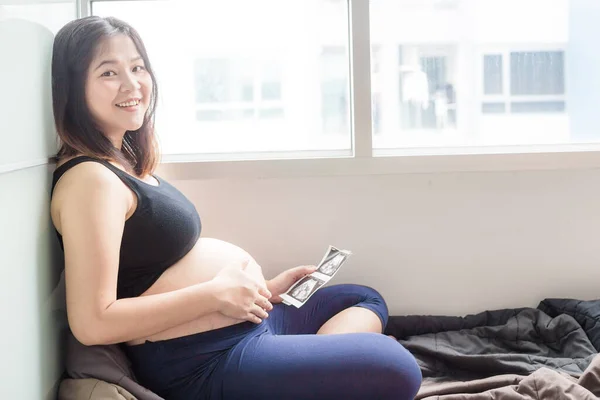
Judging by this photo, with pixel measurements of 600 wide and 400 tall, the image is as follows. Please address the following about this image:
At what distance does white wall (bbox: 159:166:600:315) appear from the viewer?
6.07 feet

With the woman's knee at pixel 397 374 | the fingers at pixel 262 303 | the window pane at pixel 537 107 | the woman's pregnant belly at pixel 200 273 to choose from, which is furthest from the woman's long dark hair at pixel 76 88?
the window pane at pixel 537 107

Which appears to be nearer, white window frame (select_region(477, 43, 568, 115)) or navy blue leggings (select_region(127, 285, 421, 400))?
navy blue leggings (select_region(127, 285, 421, 400))

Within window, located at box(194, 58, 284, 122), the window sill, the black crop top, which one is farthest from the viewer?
window, located at box(194, 58, 284, 122)

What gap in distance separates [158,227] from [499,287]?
43.1 inches

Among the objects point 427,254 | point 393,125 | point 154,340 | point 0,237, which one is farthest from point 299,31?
point 0,237

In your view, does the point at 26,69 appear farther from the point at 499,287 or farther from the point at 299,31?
the point at 499,287

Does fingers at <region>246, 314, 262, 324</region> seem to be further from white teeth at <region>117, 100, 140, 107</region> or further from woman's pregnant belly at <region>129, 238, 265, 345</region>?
white teeth at <region>117, 100, 140, 107</region>

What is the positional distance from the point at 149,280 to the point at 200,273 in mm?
114

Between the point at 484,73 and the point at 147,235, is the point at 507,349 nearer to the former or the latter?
the point at 484,73

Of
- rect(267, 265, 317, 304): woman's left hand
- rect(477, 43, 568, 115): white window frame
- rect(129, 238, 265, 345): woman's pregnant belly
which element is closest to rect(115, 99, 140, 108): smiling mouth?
rect(129, 238, 265, 345): woman's pregnant belly

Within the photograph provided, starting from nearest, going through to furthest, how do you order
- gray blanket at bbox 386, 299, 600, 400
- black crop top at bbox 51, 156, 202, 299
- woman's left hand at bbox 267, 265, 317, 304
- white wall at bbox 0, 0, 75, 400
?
white wall at bbox 0, 0, 75, 400 < black crop top at bbox 51, 156, 202, 299 < gray blanket at bbox 386, 299, 600, 400 < woman's left hand at bbox 267, 265, 317, 304

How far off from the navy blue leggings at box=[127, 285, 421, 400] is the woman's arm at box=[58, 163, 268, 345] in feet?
0.33

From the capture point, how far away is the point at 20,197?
1.12 meters

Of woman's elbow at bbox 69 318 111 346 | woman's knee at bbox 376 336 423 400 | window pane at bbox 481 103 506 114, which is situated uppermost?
window pane at bbox 481 103 506 114
